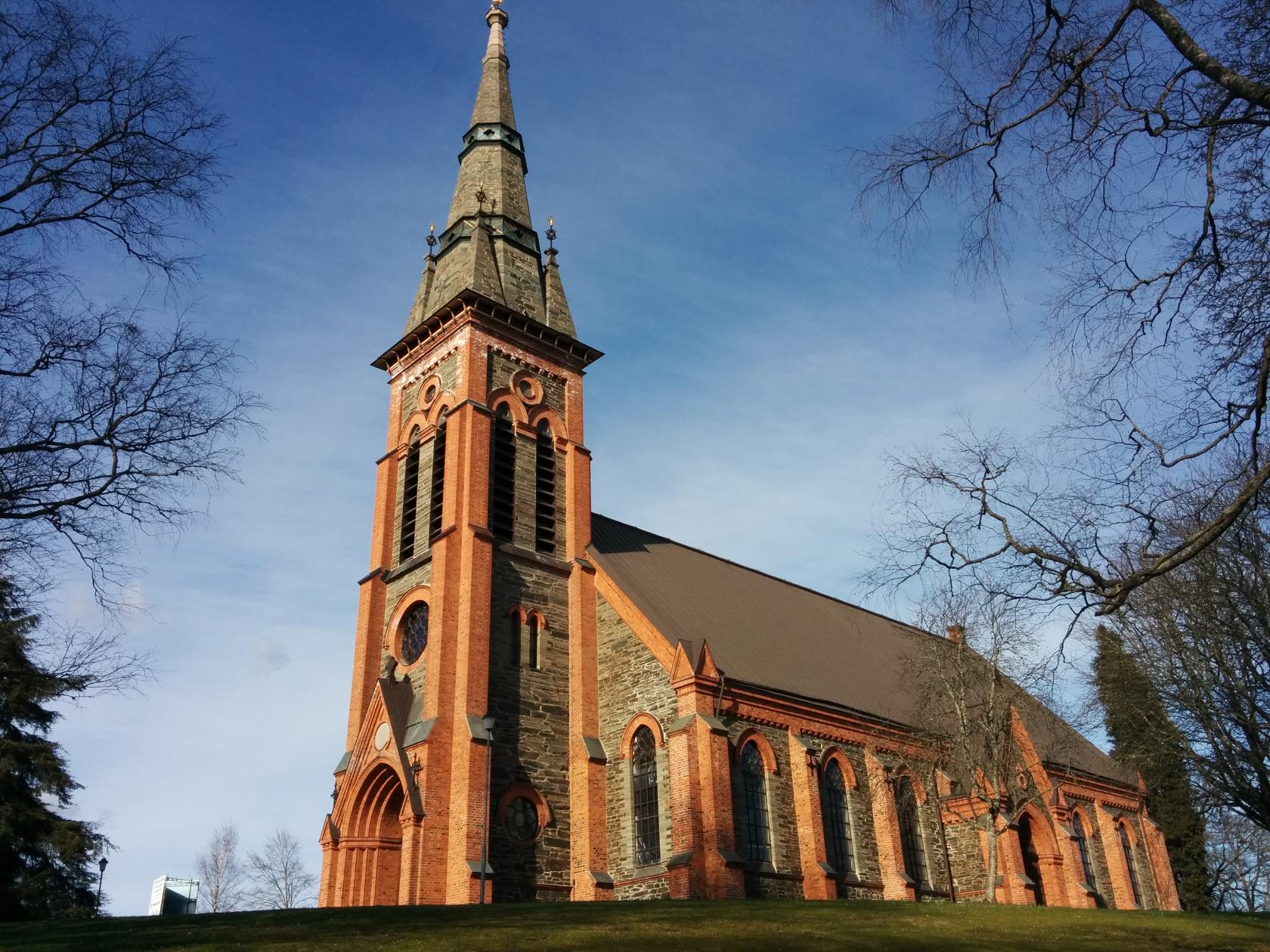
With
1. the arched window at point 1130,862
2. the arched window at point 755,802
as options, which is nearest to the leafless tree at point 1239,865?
the arched window at point 1130,862

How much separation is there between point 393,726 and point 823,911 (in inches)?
502

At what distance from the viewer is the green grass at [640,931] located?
14438 millimetres

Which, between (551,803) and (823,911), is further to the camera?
(551,803)

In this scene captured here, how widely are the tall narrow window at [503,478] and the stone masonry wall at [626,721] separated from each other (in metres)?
3.87

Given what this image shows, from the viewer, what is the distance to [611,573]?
100 feet

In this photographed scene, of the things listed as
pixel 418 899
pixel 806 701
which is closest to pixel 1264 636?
pixel 806 701

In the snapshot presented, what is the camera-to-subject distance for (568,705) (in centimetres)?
2897

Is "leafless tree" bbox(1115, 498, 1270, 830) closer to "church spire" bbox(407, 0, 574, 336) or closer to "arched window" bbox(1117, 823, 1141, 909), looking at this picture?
"arched window" bbox(1117, 823, 1141, 909)

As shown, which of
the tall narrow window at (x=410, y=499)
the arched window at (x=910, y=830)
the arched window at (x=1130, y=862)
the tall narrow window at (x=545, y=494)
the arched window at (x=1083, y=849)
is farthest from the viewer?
the arched window at (x=1130, y=862)

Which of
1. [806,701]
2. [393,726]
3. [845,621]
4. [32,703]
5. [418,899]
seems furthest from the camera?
[845,621]

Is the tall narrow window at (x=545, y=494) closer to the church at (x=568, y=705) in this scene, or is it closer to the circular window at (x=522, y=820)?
the church at (x=568, y=705)

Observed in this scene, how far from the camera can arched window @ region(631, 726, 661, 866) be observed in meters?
25.9

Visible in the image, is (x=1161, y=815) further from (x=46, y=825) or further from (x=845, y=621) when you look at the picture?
(x=46, y=825)

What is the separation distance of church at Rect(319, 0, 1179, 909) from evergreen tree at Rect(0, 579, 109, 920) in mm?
8489
